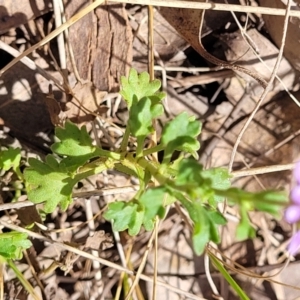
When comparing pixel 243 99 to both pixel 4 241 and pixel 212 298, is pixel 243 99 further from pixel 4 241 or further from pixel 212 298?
pixel 4 241

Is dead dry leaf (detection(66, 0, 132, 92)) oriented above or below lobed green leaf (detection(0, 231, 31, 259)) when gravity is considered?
above

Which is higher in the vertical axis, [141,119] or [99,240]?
[141,119]

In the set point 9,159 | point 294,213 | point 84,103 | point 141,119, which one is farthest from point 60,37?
point 294,213

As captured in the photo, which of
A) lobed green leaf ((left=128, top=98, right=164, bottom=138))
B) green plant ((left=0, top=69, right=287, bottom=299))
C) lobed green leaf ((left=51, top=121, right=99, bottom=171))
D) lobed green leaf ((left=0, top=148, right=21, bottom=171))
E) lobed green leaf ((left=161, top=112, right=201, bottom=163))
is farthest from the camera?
lobed green leaf ((left=0, top=148, right=21, bottom=171))

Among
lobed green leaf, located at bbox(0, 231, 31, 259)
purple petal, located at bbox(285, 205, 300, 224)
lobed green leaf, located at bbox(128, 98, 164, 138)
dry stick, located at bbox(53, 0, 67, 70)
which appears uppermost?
dry stick, located at bbox(53, 0, 67, 70)

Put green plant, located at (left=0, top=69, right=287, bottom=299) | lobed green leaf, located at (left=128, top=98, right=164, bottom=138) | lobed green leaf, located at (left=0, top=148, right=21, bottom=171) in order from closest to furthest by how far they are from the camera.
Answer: green plant, located at (left=0, top=69, right=287, bottom=299), lobed green leaf, located at (left=128, top=98, right=164, bottom=138), lobed green leaf, located at (left=0, top=148, right=21, bottom=171)

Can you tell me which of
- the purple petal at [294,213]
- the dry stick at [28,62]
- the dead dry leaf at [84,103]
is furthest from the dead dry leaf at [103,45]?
the purple petal at [294,213]

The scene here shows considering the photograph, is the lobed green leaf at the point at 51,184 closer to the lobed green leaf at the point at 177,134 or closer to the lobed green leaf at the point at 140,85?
the lobed green leaf at the point at 140,85

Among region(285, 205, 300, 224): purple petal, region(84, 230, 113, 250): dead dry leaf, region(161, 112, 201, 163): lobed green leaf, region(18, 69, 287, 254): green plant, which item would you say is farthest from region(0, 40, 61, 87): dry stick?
region(285, 205, 300, 224): purple petal

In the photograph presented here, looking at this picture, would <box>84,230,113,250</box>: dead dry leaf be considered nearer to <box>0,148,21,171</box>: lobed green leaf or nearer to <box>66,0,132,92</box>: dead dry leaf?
<box>0,148,21,171</box>: lobed green leaf

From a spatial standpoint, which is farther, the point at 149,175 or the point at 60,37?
the point at 60,37

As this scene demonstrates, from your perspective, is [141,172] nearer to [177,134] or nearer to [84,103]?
[177,134]
